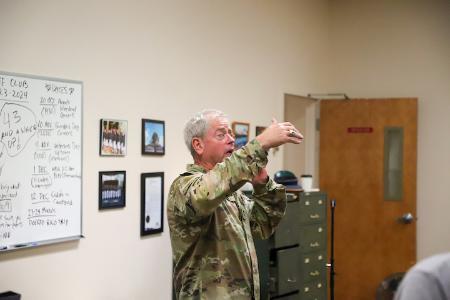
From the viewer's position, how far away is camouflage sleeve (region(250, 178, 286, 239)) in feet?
6.25

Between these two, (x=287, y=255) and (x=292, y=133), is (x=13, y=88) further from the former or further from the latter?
(x=287, y=255)

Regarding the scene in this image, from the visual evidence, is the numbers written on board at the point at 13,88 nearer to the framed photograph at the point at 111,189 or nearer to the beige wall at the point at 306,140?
the framed photograph at the point at 111,189

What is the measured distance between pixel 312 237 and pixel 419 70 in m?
1.93

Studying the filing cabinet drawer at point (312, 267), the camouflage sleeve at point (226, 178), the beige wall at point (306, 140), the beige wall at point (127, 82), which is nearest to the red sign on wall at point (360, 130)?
the beige wall at point (306, 140)

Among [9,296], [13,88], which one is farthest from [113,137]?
[9,296]

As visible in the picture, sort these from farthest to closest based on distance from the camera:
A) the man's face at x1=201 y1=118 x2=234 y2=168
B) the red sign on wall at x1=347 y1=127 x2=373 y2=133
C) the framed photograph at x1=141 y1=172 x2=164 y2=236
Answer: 1. the red sign on wall at x1=347 y1=127 x2=373 y2=133
2. the framed photograph at x1=141 y1=172 x2=164 y2=236
3. the man's face at x1=201 y1=118 x2=234 y2=168

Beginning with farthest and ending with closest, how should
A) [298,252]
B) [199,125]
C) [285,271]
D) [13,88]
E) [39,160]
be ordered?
[298,252], [285,271], [39,160], [13,88], [199,125]

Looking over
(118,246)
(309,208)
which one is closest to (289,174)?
(309,208)

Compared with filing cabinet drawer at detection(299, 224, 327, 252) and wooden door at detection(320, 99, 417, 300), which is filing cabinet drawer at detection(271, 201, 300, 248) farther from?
wooden door at detection(320, 99, 417, 300)

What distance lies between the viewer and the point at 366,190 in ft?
15.8

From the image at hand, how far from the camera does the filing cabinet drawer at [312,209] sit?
3.81 m

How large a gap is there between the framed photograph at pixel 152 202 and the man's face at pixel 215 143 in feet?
4.51

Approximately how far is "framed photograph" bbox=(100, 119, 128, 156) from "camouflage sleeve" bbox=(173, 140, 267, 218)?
1.43m

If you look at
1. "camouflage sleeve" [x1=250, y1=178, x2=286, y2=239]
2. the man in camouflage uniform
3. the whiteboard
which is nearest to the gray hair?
the man in camouflage uniform
